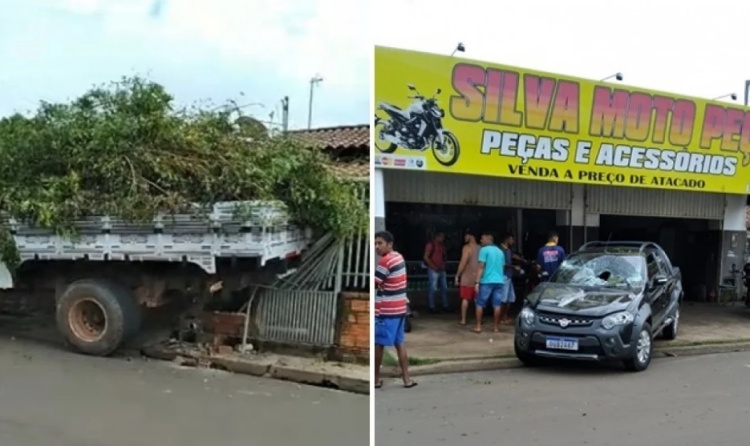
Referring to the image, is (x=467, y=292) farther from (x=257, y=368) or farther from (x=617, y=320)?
(x=257, y=368)

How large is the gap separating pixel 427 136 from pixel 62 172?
3410mm

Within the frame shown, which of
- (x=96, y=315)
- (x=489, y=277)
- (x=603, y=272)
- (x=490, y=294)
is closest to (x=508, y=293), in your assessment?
(x=490, y=294)

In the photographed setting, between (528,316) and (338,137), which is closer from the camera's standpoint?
(338,137)

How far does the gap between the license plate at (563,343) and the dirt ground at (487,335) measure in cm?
42

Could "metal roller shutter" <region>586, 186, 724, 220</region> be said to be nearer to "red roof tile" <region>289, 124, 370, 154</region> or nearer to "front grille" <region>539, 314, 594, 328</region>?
"front grille" <region>539, 314, 594, 328</region>

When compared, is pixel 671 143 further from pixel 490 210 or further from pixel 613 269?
pixel 613 269

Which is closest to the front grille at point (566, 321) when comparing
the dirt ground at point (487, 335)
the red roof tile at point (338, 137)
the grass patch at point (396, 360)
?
the dirt ground at point (487, 335)

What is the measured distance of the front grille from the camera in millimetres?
4254

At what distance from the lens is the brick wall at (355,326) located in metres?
1.99

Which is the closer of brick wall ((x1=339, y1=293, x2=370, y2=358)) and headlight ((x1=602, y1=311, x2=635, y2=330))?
brick wall ((x1=339, y1=293, x2=370, y2=358))

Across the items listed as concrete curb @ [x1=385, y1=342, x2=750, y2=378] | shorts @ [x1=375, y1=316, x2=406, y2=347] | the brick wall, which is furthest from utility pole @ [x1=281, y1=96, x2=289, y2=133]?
concrete curb @ [x1=385, y1=342, x2=750, y2=378]

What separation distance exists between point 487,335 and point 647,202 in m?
2.75

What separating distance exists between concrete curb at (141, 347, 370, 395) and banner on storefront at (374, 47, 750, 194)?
231cm

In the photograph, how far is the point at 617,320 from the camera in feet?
14.0
